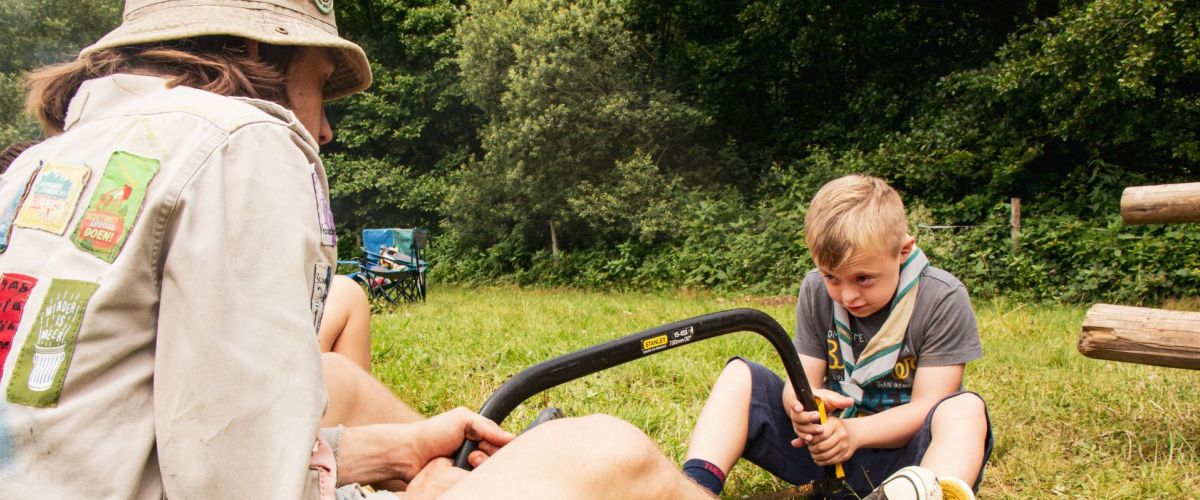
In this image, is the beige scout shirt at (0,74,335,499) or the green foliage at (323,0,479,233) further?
the green foliage at (323,0,479,233)

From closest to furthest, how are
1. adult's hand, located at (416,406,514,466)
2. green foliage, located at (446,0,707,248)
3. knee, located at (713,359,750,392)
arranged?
adult's hand, located at (416,406,514,466) < knee, located at (713,359,750,392) < green foliage, located at (446,0,707,248)

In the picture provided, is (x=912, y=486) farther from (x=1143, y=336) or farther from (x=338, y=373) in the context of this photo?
(x=1143, y=336)

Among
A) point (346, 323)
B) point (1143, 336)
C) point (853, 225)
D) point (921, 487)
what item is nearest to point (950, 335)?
point (853, 225)

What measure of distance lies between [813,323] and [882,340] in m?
0.25

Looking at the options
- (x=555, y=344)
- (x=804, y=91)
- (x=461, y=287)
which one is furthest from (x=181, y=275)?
(x=804, y=91)

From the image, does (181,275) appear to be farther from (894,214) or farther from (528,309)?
(528,309)

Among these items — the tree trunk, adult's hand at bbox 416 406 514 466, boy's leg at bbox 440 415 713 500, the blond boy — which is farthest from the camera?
the tree trunk

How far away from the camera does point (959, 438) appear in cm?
214

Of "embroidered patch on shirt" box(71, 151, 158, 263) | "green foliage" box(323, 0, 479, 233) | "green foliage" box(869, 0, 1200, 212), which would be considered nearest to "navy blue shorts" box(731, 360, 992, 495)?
"embroidered patch on shirt" box(71, 151, 158, 263)

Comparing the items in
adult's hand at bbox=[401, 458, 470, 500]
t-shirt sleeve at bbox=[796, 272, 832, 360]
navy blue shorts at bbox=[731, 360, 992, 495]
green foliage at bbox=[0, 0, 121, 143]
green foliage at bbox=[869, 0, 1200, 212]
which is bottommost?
green foliage at bbox=[869, 0, 1200, 212]

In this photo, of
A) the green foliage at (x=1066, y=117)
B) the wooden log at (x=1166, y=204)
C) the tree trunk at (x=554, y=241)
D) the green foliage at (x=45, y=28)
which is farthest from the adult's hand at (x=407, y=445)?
→ the green foliage at (x=45, y=28)

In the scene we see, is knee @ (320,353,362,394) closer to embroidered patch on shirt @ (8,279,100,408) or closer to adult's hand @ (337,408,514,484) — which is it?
adult's hand @ (337,408,514,484)

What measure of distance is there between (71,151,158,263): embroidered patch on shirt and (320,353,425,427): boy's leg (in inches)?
39.0

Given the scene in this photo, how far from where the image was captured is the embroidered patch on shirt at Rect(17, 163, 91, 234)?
979 mm
